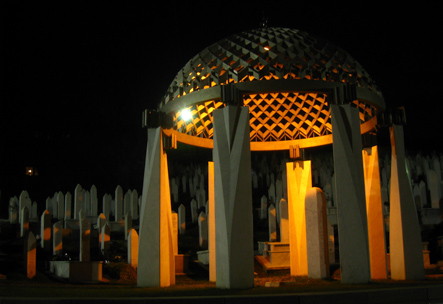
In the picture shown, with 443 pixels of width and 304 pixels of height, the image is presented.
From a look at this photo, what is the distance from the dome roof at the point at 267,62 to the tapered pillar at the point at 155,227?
8.80 ft

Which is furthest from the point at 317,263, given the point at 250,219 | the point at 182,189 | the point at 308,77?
the point at 182,189

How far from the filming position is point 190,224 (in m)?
30.5

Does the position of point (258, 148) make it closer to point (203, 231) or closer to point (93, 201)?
point (203, 231)

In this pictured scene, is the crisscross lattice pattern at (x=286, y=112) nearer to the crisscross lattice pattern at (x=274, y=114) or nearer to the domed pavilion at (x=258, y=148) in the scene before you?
the crisscross lattice pattern at (x=274, y=114)

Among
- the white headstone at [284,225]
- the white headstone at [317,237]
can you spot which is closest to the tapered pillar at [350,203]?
the white headstone at [317,237]

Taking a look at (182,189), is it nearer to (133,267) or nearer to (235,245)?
(133,267)

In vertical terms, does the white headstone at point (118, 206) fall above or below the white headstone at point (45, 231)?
above

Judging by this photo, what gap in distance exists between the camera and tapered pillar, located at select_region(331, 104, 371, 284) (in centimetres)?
1244

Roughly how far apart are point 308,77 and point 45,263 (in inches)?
532

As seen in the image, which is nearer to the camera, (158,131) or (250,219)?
(250,219)

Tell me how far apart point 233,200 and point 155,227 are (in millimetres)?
3217

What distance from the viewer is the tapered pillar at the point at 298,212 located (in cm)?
1738

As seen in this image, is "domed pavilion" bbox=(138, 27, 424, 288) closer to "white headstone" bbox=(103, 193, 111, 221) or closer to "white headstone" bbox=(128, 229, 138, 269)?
"white headstone" bbox=(128, 229, 138, 269)

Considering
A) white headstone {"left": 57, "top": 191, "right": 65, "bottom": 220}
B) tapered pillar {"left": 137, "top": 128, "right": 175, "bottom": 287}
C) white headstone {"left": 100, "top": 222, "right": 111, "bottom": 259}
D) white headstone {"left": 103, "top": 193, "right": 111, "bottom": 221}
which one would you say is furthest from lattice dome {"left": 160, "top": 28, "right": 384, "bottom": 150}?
white headstone {"left": 57, "top": 191, "right": 65, "bottom": 220}
